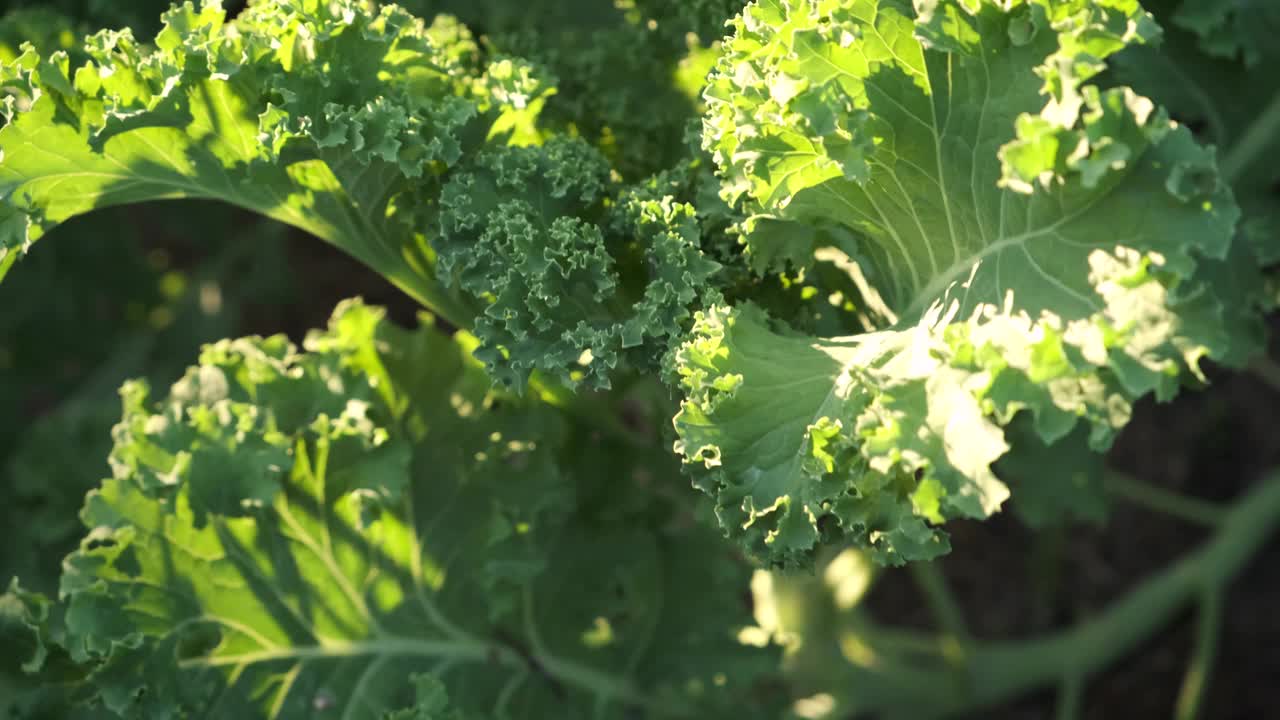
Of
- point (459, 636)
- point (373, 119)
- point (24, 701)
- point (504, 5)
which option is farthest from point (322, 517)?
point (504, 5)

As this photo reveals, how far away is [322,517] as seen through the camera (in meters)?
3.57

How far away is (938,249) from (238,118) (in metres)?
1.56

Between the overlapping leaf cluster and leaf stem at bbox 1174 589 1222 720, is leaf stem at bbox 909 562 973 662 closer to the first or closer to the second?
leaf stem at bbox 1174 589 1222 720

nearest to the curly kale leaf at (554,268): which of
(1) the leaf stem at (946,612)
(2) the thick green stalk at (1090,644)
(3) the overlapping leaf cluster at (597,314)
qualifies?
(3) the overlapping leaf cluster at (597,314)

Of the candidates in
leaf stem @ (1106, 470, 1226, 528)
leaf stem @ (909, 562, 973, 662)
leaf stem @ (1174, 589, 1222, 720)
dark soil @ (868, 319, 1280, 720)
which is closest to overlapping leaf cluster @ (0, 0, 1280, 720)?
leaf stem @ (909, 562, 973, 662)

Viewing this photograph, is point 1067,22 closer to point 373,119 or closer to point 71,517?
point 373,119

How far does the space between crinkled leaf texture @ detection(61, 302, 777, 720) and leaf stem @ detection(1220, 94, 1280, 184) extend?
78.7 inches

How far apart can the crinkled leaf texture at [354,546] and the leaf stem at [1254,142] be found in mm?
1999

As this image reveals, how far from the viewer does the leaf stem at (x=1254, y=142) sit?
4.14 m

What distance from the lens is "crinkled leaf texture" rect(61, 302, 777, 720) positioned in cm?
340

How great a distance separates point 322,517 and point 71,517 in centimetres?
153

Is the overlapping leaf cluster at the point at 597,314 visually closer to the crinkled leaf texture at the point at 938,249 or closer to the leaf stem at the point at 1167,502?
the crinkled leaf texture at the point at 938,249

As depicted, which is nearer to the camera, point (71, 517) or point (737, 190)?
point (737, 190)

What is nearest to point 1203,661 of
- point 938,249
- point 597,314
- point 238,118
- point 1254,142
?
point 1254,142
